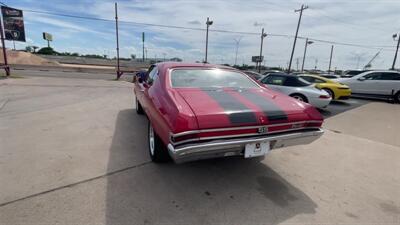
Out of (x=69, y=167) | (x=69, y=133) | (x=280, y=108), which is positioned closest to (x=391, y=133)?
(x=280, y=108)

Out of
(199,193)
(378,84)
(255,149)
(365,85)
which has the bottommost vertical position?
(199,193)

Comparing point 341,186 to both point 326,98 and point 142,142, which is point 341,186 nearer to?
point 142,142

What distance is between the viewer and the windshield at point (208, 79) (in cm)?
350

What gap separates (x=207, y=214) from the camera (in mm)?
2412

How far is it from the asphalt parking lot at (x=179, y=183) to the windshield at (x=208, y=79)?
120 cm

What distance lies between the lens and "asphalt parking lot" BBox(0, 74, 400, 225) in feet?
7.85

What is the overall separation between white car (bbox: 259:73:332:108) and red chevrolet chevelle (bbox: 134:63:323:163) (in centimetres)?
494

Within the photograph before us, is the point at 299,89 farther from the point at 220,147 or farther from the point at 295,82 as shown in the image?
the point at 220,147

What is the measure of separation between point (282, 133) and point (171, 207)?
1.50m

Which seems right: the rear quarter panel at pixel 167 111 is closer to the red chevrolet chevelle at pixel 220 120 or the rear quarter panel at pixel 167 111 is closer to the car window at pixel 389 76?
the red chevrolet chevelle at pixel 220 120

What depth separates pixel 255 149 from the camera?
2621mm

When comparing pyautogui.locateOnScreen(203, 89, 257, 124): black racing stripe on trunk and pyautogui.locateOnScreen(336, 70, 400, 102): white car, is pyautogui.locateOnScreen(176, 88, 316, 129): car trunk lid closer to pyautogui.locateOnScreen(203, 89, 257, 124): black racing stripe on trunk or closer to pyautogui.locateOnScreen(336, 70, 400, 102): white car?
pyautogui.locateOnScreen(203, 89, 257, 124): black racing stripe on trunk

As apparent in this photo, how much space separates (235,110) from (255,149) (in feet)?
1.62

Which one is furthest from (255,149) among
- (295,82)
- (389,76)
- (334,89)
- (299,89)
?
(389,76)
